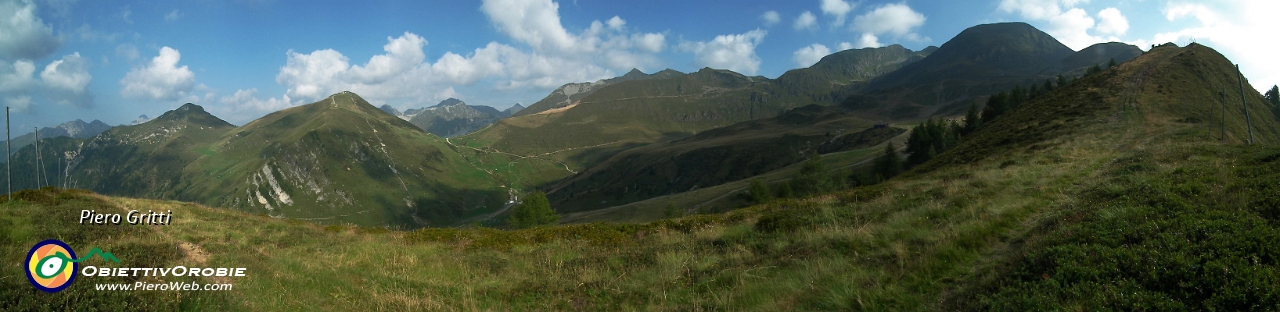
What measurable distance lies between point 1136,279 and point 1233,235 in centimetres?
260

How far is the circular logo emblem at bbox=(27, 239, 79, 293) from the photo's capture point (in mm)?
8391

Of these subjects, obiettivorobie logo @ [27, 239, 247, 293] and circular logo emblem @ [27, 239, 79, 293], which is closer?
circular logo emblem @ [27, 239, 79, 293]

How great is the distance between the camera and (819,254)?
12562 mm

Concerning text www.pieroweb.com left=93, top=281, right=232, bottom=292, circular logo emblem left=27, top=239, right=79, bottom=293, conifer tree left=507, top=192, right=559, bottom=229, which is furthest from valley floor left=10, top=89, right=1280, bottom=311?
conifer tree left=507, top=192, right=559, bottom=229

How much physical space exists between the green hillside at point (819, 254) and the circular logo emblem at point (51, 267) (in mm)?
269

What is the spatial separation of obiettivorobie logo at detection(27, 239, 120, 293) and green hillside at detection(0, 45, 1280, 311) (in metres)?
0.27

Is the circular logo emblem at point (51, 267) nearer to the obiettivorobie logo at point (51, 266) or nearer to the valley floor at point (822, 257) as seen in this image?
the obiettivorobie logo at point (51, 266)

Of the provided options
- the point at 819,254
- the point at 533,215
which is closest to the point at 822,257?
the point at 819,254

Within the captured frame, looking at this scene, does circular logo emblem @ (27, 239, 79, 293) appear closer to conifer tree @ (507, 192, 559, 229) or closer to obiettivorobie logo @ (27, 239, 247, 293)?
obiettivorobie logo @ (27, 239, 247, 293)

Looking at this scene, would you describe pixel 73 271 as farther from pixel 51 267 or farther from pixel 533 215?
pixel 533 215

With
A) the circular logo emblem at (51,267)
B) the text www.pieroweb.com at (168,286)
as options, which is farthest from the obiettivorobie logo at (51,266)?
the text www.pieroweb.com at (168,286)

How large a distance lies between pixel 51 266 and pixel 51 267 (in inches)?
1.9

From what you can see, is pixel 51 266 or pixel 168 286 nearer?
pixel 51 266

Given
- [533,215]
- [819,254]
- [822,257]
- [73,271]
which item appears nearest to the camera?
[73,271]
